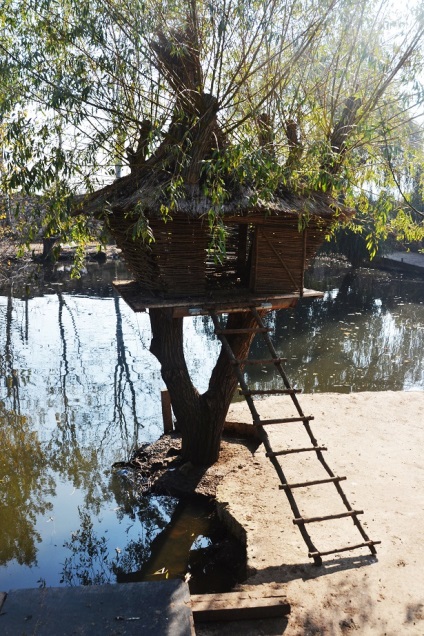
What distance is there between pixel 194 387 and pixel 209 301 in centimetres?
205

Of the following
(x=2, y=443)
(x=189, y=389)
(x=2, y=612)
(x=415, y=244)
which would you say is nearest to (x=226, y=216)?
(x=189, y=389)

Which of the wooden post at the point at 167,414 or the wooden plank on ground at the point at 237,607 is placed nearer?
the wooden plank on ground at the point at 237,607

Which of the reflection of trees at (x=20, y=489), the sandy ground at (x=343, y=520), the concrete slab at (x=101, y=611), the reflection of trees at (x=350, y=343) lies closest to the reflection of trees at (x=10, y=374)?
the reflection of trees at (x=20, y=489)

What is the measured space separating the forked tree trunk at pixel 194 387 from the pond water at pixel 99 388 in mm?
894

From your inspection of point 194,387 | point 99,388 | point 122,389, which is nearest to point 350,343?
point 122,389

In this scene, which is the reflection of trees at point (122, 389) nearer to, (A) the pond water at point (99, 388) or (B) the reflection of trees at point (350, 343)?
(A) the pond water at point (99, 388)

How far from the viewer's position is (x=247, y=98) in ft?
21.7

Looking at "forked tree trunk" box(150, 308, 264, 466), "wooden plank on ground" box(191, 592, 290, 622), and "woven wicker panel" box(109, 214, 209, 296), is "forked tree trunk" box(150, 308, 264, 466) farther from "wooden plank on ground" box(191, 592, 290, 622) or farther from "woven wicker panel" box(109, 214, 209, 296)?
"wooden plank on ground" box(191, 592, 290, 622)

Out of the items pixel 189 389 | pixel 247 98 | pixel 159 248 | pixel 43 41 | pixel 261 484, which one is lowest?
pixel 261 484

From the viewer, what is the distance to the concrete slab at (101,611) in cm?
397

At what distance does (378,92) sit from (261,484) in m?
4.49

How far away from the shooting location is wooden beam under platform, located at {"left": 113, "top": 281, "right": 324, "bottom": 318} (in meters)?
6.10

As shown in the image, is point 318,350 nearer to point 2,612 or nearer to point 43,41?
point 43,41

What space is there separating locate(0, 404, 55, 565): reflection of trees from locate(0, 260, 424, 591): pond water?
0.05ft
